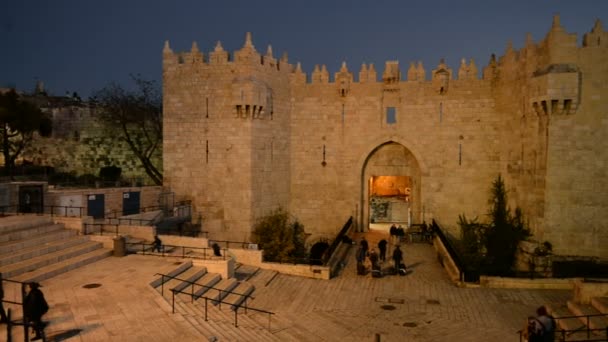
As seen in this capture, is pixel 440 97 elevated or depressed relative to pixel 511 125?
elevated

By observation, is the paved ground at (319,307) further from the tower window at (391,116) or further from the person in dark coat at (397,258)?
the tower window at (391,116)

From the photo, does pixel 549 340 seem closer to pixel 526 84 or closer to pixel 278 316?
pixel 278 316

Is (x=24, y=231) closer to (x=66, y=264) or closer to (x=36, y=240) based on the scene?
(x=36, y=240)

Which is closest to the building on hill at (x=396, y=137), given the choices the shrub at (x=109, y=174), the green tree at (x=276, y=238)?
the green tree at (x=276, y=238)

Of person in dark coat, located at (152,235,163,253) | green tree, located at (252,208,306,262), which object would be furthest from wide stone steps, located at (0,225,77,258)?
green tree, located at (252,208,306,262)

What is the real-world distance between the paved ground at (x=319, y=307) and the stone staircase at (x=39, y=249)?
0.41 meters

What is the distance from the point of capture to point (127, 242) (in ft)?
57.6

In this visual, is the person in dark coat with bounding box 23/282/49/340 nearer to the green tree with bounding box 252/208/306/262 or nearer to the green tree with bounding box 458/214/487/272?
the green tree with bounding box 252/208/306/262

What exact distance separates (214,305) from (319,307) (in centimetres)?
346

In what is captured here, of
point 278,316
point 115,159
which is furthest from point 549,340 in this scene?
point 115,159

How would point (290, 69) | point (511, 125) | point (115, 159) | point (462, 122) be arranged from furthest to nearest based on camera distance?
point (115, 159) → point (290, 69) → point (462, 122) → point (511, 125)

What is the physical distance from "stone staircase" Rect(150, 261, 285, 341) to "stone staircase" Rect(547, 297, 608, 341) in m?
7.17

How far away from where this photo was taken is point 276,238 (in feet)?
70.7

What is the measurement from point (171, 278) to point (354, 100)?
1455 cm
